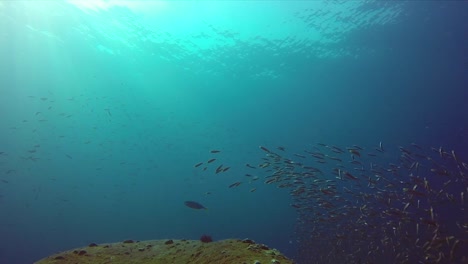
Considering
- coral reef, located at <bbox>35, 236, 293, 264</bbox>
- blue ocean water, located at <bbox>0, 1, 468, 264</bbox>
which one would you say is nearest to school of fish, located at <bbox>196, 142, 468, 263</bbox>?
blue ocean water, located at <bbox>0, 1, 468, 264</bbox>

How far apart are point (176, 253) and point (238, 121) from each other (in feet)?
148

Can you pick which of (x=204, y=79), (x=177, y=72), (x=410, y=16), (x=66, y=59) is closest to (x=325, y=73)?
(x=410, y=16)

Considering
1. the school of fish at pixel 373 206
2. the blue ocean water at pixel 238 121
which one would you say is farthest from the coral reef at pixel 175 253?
the blue ocean water at pixel 238 121

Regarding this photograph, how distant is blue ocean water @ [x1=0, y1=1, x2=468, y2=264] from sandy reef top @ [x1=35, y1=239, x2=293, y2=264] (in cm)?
648

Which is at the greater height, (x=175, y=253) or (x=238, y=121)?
(x=238, y=121)

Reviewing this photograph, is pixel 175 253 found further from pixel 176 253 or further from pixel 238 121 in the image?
pixel 238 121

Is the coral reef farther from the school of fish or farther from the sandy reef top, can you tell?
the school of fish

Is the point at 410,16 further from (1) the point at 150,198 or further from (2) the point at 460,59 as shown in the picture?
(1) the point at 150,198

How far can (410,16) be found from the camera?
2602cm

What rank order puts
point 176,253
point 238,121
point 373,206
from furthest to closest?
point 238,121, point 373,206, point 176,253

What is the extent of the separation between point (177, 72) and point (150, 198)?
3328 cm

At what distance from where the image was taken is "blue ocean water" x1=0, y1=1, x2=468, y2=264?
48.0 ft

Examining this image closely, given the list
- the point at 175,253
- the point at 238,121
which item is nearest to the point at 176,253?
the point at 175,253

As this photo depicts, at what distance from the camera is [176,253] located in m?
5.18
